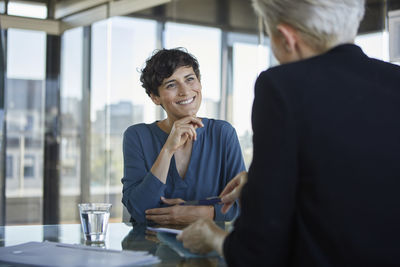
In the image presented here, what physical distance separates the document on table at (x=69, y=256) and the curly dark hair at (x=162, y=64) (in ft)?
3.59

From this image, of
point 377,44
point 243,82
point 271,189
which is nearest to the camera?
point 271,189

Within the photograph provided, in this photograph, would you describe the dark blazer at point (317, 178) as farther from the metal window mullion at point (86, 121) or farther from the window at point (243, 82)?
the metal window mullion at point (86, 121)

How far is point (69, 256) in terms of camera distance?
122 centimetres

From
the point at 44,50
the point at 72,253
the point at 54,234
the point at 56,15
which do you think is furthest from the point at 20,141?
the point at 72,253

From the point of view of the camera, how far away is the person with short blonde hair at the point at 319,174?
92 centimetres

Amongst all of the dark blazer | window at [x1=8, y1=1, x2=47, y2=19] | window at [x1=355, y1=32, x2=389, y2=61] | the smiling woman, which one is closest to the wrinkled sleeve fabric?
the dark blazer

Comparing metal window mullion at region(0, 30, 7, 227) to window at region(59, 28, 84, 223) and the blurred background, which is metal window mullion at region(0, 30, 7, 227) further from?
window at region(59, 28, 84, 223)

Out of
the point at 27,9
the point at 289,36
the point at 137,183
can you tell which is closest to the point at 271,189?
the point at 289,36

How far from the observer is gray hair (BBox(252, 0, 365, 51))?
105cm

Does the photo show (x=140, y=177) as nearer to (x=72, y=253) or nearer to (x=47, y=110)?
(x=72, y=253)

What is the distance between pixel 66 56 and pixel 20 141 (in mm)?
993

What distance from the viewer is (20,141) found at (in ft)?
16.7

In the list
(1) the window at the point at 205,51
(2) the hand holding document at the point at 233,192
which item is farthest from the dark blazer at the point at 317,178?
(1) the window at the point at 205,51

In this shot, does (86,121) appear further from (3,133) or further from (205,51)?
(205,51)
